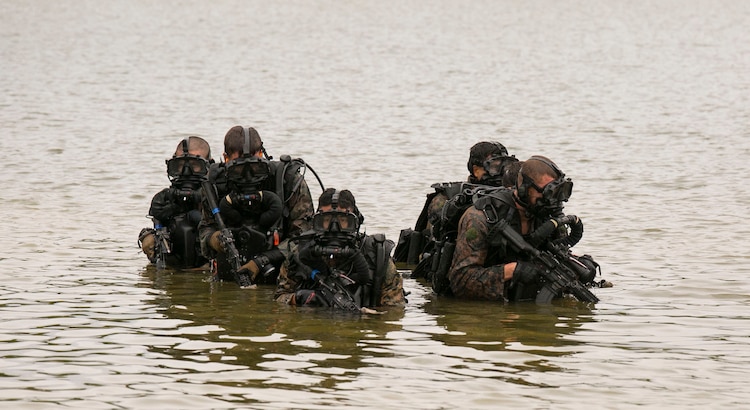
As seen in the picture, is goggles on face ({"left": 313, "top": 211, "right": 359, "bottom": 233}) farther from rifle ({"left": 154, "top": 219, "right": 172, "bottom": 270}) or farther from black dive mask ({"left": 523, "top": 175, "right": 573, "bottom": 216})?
rifle ({"left": 154, "top": 219, "right": 172, "bottom": 270})

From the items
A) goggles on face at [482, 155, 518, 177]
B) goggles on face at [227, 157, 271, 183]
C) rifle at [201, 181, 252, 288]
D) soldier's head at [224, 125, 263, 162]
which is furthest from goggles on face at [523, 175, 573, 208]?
rifle at [201, 181, 252, 288]

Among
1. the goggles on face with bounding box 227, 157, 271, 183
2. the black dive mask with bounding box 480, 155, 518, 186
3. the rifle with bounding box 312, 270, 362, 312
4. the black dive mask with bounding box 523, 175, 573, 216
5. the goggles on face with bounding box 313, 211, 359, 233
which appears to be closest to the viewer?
the goggles on face with bounding box 313, 211, 359, 233

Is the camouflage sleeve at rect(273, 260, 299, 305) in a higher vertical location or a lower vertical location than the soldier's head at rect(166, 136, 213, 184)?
lower

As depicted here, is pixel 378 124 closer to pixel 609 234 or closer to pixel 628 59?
pixel 609 234

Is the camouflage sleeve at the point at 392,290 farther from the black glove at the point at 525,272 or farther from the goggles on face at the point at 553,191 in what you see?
the goggles on face at the point at 553,191

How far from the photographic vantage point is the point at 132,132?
105ft

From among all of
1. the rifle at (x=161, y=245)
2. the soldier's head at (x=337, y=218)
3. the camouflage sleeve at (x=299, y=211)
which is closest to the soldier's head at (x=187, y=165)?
the rifle at (x=161, y=245)

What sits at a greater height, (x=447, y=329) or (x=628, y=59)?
(x=628, y=59)

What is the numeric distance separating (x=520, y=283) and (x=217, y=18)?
56904 millimetres

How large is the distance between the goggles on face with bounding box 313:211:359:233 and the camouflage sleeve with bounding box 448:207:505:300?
1.50 meters

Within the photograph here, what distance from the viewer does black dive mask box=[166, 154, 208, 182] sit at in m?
15.1

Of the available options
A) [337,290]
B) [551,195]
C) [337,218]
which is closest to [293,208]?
[337,290]

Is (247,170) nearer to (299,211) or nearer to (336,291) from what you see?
(299,211)

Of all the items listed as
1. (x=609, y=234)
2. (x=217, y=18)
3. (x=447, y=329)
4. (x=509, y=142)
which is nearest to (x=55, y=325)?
(x=447, y=329)
